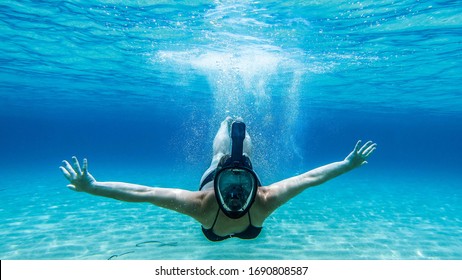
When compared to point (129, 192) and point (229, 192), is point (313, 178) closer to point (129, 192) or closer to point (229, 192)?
point (229, 192)

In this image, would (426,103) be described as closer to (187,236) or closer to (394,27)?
(394,27)

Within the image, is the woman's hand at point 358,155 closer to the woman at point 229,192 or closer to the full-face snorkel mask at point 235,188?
the woman at point 229,192

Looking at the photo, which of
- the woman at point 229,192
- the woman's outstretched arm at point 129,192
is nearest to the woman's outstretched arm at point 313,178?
the woman at point 229,192

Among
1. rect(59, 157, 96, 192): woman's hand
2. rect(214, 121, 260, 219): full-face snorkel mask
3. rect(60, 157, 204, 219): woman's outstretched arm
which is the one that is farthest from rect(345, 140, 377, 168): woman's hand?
rect(59, 157, 96, 192): woman's hand

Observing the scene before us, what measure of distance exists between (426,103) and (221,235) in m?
41.3

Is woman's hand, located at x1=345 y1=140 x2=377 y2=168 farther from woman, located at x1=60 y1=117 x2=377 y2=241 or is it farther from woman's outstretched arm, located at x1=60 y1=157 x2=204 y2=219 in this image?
woman's outstretched arm, located at x1=60 y1=157 x2=204 y2=219

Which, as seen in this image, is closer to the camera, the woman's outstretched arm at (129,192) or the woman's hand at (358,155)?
the woman's outstretched arm at (129,192)

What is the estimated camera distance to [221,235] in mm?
5578

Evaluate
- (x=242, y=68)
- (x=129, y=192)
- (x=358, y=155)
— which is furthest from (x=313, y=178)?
(x=242, y=68)

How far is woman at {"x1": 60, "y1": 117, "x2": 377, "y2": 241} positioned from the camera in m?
4.49

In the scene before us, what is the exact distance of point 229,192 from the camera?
4.51 metres

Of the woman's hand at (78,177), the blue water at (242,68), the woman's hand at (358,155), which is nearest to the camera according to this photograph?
the woman's hand at (78,177)

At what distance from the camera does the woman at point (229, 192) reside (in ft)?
14.7

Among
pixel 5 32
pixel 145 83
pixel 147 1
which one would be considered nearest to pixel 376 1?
pixel 147 1
